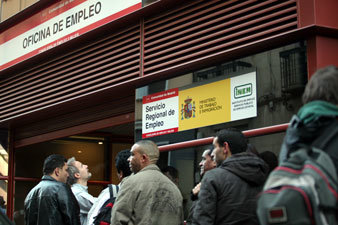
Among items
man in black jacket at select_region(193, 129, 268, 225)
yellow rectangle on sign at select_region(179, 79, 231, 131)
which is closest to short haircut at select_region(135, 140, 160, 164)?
man in black jacket at select_region(193, 129, 268, 225)

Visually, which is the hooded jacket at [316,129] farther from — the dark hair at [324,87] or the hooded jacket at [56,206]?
the hooded jacket at [56,206]

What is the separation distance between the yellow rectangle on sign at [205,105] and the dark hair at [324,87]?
4.12 meters

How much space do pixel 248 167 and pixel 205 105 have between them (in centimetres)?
298

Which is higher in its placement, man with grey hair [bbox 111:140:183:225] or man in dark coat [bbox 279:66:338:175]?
man in dark coat [bbox 279:66:338:175]

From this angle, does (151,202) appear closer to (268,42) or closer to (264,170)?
(264,170)

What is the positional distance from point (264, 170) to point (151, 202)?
121 cm

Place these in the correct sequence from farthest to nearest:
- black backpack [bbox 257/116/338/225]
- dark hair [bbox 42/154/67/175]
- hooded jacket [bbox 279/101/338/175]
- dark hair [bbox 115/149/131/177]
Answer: dark hair [bbox 42/154/67/175] → dark hair [bbox 115/149/131/177] → hooded jacket [bbox 279/101/338/175] → black backpack [bbox 257/116/338/225]

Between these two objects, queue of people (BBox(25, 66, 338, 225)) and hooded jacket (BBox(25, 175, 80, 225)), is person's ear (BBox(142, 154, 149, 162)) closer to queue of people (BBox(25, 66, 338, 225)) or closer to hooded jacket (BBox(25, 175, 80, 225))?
queue of people (BBox(25, 66, 338, 225))

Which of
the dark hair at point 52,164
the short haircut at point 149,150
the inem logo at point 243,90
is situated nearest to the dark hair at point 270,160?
the short haircut at point 149,150

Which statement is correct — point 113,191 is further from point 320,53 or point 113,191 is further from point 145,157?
point 320,53

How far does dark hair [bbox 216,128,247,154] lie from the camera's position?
5023 mm

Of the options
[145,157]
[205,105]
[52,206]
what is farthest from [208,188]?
[205,105]

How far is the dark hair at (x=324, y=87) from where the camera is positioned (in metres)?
3.12

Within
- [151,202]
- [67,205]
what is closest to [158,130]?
[67,205]
